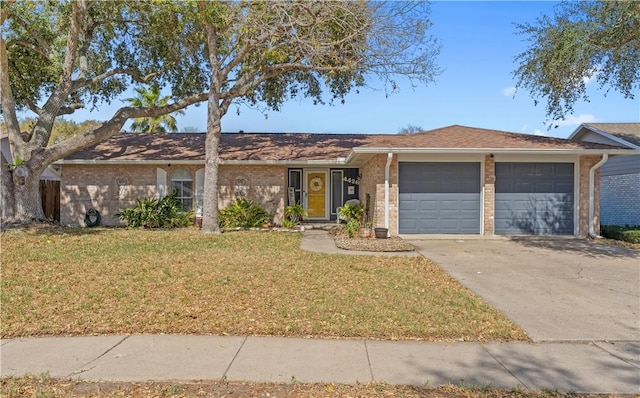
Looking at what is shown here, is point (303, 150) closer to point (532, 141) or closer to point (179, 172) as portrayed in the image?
point (179, 172)

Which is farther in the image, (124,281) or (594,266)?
(594,266)

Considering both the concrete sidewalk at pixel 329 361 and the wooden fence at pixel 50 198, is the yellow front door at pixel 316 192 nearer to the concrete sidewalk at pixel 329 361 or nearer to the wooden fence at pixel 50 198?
the wooden fence at pixel 50 198

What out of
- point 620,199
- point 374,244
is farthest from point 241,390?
point 620,199

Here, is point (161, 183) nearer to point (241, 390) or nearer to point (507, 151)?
point (507, 151)

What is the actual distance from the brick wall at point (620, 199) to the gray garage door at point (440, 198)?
8822mm

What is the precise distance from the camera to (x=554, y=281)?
7363 millimetres

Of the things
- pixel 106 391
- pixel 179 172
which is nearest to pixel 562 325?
pixel 106 391

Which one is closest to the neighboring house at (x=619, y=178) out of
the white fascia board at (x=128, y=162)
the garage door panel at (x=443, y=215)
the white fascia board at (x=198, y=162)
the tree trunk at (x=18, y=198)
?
the garage door panel at (x=443, y=215)

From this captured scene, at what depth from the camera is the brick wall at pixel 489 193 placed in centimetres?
1288

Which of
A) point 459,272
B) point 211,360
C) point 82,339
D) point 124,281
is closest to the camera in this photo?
point 211,360

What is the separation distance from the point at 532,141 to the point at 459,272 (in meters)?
7.69

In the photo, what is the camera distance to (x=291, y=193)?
17625 millimetres

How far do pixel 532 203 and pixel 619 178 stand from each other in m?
7.68

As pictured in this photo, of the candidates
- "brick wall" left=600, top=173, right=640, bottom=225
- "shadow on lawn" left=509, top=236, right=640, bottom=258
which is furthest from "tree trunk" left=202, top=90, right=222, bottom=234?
"brick wall" left=600, top=173, right=640, bottom=225
